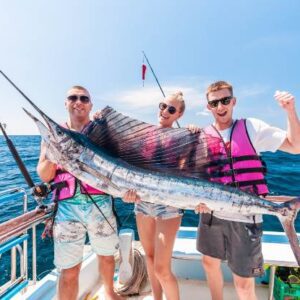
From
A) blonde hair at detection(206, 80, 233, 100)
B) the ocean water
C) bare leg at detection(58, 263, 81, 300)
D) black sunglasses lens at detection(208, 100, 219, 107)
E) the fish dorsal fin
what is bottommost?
the ocean water

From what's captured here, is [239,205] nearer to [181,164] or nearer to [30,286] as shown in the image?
[181,164]

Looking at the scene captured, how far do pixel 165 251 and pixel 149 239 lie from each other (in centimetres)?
21

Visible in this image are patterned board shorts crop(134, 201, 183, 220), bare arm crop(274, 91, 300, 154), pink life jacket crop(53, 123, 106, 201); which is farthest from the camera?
pink life jacket crop(53, 123, 106, 201)

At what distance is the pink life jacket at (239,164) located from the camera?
191 centimetres

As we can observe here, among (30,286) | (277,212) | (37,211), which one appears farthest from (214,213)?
(30,286)

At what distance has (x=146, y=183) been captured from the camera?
1800 millimetres

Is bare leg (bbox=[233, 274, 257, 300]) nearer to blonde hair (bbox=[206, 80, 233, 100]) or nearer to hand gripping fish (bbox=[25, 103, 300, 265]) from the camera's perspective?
hand gripping fish (bbox=[25, 103, 300, 265])

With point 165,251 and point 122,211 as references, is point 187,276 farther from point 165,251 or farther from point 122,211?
point 122,211

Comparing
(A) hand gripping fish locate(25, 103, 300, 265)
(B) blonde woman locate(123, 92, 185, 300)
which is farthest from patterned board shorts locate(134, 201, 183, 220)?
(A) hand gripping fish locate(25, 103, 300, 265)

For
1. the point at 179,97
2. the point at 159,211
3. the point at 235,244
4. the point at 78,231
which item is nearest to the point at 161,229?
the point at 159,211

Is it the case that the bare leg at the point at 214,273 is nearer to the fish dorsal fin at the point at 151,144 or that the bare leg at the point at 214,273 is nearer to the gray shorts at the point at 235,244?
the gray shorts at the point at 235,244

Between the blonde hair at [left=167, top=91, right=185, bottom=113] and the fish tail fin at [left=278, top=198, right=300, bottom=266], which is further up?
the blonde hair at [left=167, top=91, right=185, bottom=113]

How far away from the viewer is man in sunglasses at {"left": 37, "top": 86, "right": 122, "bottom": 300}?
1.97 m

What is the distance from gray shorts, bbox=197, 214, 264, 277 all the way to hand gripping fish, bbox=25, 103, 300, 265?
7.1 inches
